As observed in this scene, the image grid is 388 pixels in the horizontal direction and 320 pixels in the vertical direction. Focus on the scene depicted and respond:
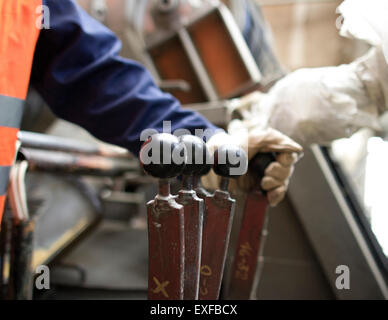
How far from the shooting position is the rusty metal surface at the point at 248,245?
790mm

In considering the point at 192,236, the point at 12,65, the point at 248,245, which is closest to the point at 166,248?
the point at 192,236

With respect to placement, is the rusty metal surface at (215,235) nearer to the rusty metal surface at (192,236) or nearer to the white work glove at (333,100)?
the rusty metal surface at (192,236)

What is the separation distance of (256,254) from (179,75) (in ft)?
5.08

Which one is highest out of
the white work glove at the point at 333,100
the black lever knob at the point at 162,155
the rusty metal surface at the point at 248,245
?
the white work glove at the point at 333,100

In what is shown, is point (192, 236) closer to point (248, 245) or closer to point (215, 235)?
point (215, 235)

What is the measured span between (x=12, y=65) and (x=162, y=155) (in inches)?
15.5

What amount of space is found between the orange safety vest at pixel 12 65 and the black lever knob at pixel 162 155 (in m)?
0.34

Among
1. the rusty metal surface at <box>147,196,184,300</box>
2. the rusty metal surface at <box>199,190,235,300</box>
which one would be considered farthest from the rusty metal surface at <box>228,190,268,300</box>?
the rusty metal surface at <box>147,196,184,300</box>

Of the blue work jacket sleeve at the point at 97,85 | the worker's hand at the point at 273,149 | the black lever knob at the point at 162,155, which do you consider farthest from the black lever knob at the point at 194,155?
the blue work jacket sleeve at the point at 97,85

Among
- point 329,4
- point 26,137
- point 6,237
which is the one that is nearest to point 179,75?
point 26,137

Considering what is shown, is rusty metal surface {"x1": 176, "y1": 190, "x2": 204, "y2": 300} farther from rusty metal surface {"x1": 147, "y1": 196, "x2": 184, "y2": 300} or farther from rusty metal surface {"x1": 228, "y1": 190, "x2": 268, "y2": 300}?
rusty metal surface {"x1": 228, "y1": 190, "x2": 268, "y2": 300}

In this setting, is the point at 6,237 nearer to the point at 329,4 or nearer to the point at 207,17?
the point at 207,17

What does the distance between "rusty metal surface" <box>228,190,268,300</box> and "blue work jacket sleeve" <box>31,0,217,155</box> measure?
25 cm

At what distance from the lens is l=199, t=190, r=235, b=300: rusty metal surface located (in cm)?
60
